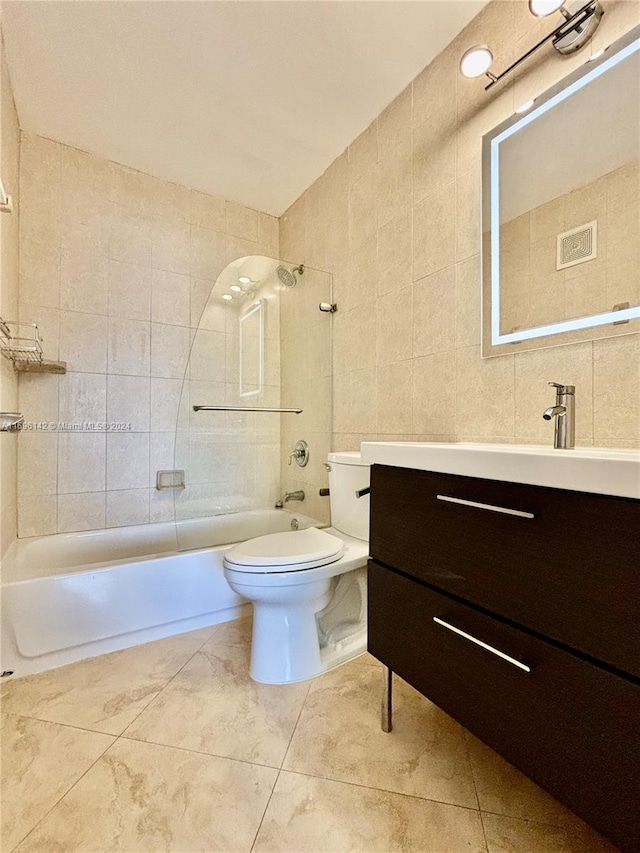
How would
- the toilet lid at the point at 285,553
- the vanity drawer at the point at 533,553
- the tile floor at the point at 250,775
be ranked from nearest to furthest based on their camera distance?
the vanity drawer at the point at 533,553 → the tile floor at the point at 250,775 → the toilet lid at the point at 285,553

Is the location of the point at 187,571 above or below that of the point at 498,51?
below

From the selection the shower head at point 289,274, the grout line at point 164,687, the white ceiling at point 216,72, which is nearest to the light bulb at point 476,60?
the white ceiling at point 216,72

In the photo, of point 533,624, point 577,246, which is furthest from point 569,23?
point 533,624

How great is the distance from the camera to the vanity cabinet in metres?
0.59

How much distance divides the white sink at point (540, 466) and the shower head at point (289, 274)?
4.80ft

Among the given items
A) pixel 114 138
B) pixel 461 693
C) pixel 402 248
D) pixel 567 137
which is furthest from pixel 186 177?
pixel 461 693

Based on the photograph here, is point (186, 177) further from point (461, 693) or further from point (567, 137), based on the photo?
point (461, 693)

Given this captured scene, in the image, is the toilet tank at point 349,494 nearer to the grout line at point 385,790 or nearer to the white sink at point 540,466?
the white sink at point 540,466

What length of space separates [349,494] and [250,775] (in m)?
0.94

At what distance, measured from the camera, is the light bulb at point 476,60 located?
3.83 ft

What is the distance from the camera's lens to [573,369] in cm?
107

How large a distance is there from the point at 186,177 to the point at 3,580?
84.6 inches

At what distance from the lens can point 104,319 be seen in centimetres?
208

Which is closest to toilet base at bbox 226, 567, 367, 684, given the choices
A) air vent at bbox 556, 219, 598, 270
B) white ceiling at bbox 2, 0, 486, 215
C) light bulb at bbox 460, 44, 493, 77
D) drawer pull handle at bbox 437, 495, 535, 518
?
drawer pull handle at bbox 437, 495, 535, 518
